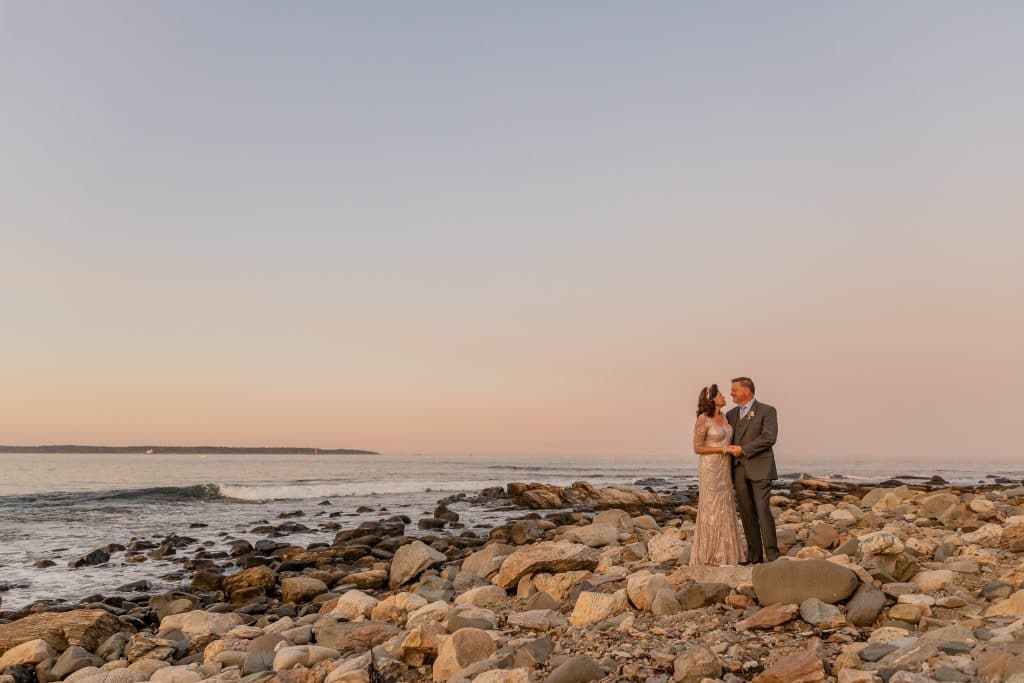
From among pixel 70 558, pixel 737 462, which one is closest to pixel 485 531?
pixel 70 558

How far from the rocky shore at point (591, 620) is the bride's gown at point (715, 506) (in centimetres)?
72

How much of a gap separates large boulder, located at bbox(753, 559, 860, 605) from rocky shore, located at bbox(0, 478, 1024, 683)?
0.04ft

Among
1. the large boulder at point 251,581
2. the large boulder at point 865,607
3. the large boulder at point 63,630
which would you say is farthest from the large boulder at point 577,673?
the large boulder at point 251,581

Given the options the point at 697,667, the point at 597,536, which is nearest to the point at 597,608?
the point at 697,667

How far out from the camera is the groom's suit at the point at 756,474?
25.6 ft

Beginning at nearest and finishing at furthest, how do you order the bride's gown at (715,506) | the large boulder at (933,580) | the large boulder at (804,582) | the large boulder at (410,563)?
the large boulder at (804,582), the large boulder at (933,580), the bride's gown at (715,506), the large boulder at (410,563)

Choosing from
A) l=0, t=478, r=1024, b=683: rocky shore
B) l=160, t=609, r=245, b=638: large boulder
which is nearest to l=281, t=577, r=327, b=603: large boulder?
l=0, t=478, r=1024, b=683: rocky shore

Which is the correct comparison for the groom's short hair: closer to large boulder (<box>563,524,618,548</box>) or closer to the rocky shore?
the rocky shore

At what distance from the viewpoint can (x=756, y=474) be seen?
7.89m

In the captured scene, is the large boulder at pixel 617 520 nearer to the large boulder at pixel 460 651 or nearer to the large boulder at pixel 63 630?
the large boulder at pixel 460 651

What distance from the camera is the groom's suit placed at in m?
7.82

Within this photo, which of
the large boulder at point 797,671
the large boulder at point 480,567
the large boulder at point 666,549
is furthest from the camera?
the large boulder at point 480,567

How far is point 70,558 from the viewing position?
15305 mm

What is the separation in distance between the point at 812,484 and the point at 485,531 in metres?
19.3
